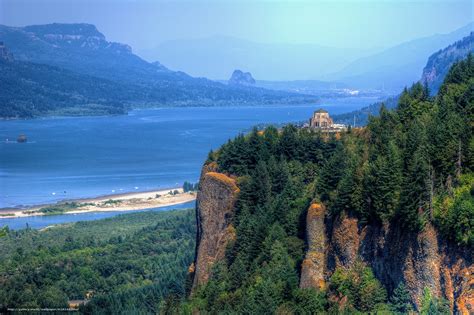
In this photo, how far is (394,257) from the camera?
18.1 metres

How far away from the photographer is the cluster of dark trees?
106 feet

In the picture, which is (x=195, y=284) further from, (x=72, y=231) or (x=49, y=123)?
(x=49, y=123)

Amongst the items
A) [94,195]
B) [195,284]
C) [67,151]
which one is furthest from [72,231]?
[67,151]

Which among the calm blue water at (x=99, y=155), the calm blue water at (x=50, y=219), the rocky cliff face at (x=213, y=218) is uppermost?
the rocky cliff face at (x=213, y=218)

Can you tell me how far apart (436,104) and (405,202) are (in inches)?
271

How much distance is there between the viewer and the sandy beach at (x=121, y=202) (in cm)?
6153

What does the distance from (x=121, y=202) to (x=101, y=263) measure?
24.2 metres

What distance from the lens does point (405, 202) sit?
1806 centimetres

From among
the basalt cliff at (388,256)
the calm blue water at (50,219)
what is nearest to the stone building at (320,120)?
the basalt cliff at (388,256)

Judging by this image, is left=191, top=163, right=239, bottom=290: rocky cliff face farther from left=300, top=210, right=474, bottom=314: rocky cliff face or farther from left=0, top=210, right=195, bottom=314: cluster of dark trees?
left=300, top=210, right=474, bottom=314: rocky cliff face

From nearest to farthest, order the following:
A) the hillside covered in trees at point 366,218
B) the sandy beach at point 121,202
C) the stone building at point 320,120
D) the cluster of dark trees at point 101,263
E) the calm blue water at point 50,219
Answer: the hillside covered in trees at point 366,218
the cluster of dark trees at point 101,263
the stone building at point 320,120
the calm blue water at point 50,219
the sandy beach at point 121,202

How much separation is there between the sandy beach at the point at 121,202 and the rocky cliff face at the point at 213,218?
116ft

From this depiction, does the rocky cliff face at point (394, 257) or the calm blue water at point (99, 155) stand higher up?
the rocky cliff face at point (394, 257)

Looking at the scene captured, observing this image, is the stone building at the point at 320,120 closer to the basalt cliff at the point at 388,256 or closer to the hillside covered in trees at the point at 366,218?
the hillside covered in trees at the point at 366,218
